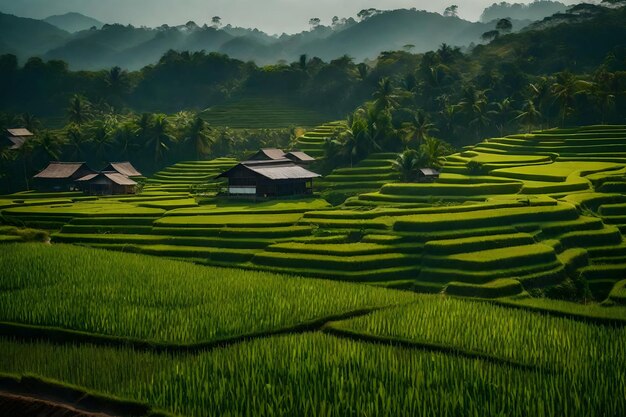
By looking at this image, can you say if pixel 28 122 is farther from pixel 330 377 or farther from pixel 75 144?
pixel 330 377

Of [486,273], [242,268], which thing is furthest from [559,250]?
[242,268]

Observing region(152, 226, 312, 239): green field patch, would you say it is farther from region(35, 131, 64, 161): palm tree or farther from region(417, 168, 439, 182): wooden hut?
region(35, 131, 64, 161): palm tree

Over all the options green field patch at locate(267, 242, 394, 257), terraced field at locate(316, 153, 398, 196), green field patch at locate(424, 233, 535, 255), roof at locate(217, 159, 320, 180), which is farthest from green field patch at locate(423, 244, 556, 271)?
roof at locate(217, 159, 320, 180)

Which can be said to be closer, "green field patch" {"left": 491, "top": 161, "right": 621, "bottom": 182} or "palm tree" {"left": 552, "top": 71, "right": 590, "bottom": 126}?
"green field patch" {"left": 491, "top": 161, "right": 621, "bottom": 182}

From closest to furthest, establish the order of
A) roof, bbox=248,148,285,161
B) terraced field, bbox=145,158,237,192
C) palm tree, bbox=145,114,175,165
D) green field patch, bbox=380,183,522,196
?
green field patch, bbox=380,183,522,196, terraced field, bbox=145,158,237,192, roof, bbox=248,148,285,161, palm tree, bbox=145,114,175,165

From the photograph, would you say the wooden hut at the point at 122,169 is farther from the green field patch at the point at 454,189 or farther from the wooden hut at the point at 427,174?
the green field patch at the point at 454,189

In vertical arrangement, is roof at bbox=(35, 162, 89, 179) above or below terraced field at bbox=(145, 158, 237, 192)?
above

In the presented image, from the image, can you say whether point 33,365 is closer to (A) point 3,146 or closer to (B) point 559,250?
(B) point 559,250
